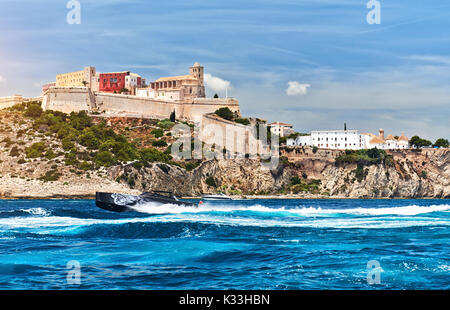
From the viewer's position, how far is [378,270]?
19.6 meters

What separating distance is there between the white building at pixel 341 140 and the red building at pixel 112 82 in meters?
43.4

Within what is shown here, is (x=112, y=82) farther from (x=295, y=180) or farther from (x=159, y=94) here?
(x=295, y=180)

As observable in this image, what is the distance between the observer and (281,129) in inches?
6053

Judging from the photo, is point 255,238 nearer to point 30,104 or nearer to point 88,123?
point 88,123

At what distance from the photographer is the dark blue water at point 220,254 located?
1748 cm

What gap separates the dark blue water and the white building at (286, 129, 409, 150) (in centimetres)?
10387

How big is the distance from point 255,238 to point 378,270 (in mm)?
10700

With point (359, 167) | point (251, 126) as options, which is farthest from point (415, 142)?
point (251, 126)

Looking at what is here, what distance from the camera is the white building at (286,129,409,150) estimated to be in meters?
141

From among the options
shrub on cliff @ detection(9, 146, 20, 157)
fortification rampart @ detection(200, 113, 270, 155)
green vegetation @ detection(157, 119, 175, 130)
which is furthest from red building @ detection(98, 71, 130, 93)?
shrub on cliff @ detection(9, 146, 20, 157)

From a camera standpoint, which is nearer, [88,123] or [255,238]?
[255,238]

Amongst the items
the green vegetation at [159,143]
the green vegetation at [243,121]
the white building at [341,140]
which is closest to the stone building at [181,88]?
the green vegetation at [243,121]

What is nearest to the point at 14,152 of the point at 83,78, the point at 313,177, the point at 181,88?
the point at 83,78

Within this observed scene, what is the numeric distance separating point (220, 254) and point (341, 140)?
122773mm
